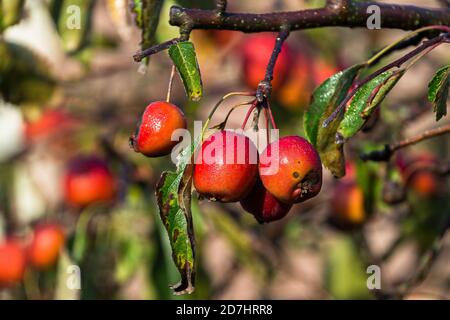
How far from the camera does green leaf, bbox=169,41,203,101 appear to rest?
88 centimetres

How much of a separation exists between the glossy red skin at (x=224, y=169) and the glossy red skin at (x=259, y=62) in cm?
116

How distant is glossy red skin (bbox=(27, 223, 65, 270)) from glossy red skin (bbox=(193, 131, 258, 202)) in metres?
1.23

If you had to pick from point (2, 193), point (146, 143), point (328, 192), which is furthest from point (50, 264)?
point (146, 143)

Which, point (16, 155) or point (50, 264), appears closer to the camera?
point (50, 264)

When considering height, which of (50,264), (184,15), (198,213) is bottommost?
(50,264)

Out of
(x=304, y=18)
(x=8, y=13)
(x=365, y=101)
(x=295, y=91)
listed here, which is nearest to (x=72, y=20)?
(x=8, y=13)

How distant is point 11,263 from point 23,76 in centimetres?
58

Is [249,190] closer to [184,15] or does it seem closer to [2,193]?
[184,15]

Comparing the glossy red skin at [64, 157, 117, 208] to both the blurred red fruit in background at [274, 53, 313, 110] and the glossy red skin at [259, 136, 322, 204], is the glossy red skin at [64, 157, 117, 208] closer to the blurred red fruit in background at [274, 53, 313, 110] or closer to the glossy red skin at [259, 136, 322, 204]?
the blurred red fruit in background at [274, 53, 313, 110]

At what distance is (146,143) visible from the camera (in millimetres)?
908

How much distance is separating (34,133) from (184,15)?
5.24ft

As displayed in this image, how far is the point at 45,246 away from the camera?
6.72 ft

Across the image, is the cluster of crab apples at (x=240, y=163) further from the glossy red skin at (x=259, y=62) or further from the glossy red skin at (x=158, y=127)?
the glossy red skin at (x=259, y=62)
